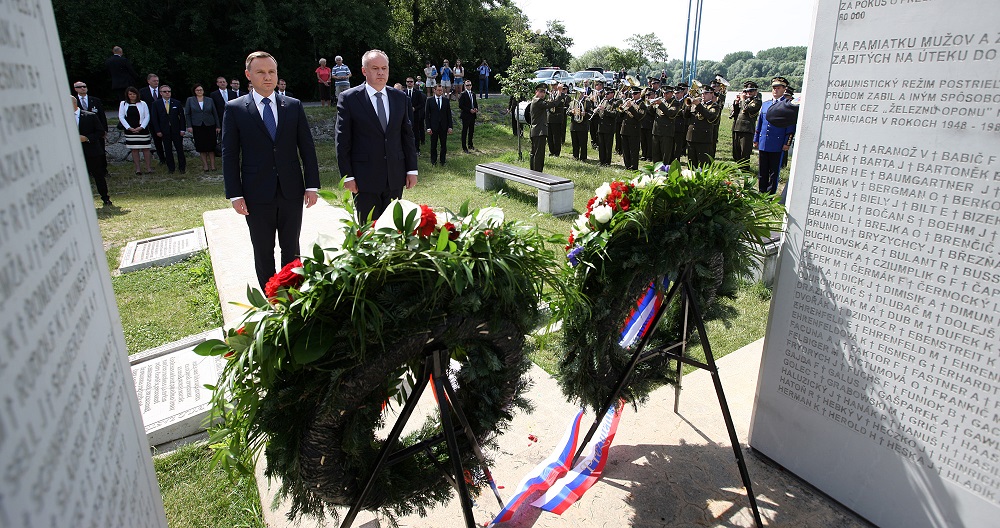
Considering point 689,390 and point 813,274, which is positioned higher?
point 813,274

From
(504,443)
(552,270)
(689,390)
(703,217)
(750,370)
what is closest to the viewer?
(552,270)

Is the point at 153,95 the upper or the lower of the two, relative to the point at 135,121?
upper

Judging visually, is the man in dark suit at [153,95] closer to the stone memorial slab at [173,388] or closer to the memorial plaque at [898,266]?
the stone memorial slab at [173,388]

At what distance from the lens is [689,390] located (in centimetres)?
381

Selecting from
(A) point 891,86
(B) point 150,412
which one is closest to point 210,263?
(B) point 150,412

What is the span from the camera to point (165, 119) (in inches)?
476

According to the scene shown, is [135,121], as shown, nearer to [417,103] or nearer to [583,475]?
[417,103]

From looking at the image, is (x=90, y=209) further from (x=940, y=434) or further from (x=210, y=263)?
(x=210, y=263)

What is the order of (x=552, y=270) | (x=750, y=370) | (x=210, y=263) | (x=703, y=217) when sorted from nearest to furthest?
(x=552, y=270) → (x=703, y=217) → (x=750, y=370) → (x=210, y=263)

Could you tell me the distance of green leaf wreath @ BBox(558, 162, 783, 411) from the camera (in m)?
2.56

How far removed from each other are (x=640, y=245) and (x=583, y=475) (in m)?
1.18

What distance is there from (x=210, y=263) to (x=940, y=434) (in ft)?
21.5

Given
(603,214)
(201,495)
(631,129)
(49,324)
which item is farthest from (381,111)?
(631,129)

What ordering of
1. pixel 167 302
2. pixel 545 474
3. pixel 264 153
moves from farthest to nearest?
pixel 167 302, pixel 264 153, pixel 545 474
